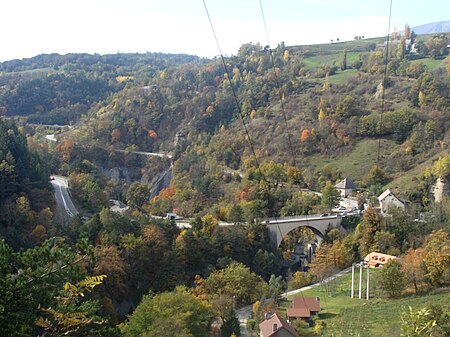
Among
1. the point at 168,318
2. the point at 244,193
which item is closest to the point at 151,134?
the point at 244,193

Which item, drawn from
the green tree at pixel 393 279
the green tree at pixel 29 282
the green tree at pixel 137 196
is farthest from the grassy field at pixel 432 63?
the green tree at pixel 29 282

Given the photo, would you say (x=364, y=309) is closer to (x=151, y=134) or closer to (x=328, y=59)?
(x=151, y=134)

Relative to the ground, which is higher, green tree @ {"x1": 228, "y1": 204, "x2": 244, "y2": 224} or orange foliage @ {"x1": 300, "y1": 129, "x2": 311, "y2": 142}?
orange foliage @ {"x1": 300, "y1": 129, "x2": 311, "y2": 142}

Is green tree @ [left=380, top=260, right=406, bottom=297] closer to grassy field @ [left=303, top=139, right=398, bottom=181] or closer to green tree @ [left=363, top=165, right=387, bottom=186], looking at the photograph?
green tree @ [left=363, top=165, right=387, bottom=186]

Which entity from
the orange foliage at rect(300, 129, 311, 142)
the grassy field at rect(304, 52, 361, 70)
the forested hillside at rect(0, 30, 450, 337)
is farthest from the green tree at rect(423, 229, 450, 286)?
the grassy field at rect(304, 52, 361, 70)

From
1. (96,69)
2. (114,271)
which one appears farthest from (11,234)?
(96,69)
